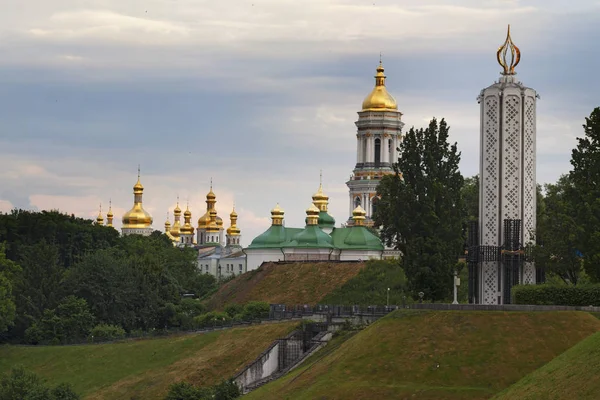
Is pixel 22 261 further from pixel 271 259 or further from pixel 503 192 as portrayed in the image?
pixel 503 192

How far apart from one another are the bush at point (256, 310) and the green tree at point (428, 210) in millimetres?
14609

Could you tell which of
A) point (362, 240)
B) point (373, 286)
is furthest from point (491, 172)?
point (362, 240)

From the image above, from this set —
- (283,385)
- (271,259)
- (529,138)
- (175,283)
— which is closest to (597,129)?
(529,138)

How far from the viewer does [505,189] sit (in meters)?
75.9

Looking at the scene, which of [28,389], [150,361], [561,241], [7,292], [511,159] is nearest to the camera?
[561,241]

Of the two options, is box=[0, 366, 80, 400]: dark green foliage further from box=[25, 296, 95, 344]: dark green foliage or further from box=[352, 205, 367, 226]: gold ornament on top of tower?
box=[352, 205, 367, 226]: gold ornament on top of tower

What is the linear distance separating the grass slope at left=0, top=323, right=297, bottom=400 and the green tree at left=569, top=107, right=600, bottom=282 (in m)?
18.5

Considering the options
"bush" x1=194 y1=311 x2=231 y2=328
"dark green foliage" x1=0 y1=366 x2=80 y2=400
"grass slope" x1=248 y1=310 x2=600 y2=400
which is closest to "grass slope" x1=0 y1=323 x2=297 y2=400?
"bush" x1=194 y1=311 x2=231 y2=328

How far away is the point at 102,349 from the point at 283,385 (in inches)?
1221

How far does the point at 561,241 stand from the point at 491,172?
571 centimetres

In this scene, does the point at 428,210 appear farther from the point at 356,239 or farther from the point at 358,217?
the point at 358,217

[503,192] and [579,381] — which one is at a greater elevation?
[503,192]

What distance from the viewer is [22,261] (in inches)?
4651

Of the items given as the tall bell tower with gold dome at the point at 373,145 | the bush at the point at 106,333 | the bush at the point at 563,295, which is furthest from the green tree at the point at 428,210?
the tall bell tower with gold dome at the point at 373,145
